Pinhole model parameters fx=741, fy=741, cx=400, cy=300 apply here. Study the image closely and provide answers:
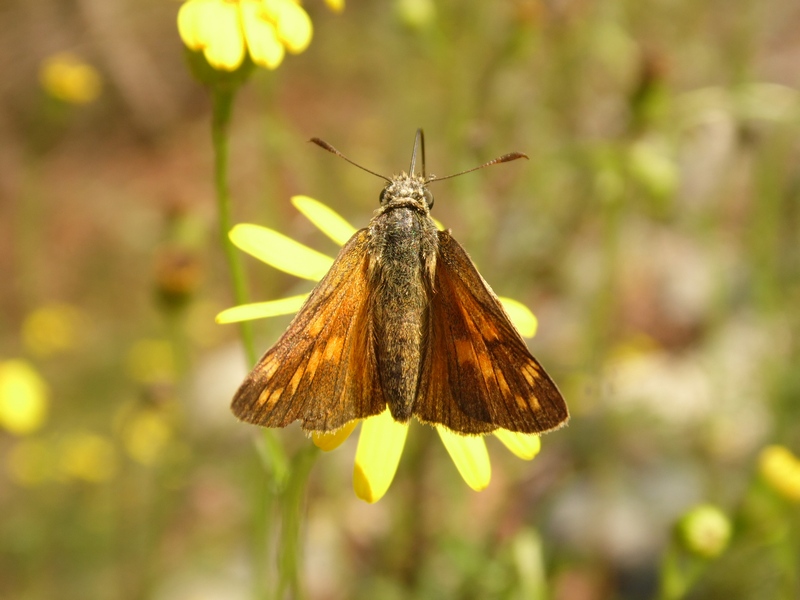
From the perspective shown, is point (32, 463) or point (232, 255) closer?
point (232, 255)

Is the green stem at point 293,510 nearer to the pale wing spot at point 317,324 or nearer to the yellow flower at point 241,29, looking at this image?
the pale wing spot at point 317,324

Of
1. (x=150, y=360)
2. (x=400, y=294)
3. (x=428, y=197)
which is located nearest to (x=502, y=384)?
(x=400, y=294)

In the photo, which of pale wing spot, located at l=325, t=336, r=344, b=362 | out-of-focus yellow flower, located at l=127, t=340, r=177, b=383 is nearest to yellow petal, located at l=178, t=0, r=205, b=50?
pale wing spot, located at l=325, t=336, r=344, b=362

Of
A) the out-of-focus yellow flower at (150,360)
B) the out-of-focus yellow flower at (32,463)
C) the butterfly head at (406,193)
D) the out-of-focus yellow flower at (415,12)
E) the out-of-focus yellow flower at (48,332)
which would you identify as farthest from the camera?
the out-of-focus yellow flower at (48,332)

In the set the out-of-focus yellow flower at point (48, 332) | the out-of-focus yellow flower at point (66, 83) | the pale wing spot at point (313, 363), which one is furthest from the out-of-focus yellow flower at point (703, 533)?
the out-of-focus yellow flower at point (48, 332)

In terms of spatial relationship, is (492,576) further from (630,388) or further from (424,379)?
(630,388)

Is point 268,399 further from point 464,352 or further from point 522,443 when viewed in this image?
point 522,443

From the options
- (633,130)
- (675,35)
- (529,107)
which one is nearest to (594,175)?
(633,130)
